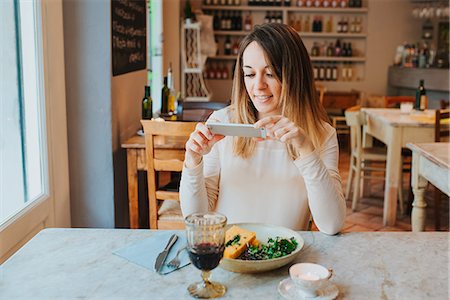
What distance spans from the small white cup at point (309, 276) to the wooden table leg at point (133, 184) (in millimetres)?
1795

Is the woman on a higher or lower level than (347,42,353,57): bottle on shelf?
lower

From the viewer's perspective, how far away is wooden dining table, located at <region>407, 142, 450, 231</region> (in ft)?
8.13

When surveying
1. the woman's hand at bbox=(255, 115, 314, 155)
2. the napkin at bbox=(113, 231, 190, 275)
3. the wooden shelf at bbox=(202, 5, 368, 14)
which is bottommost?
the napkin at bbox=(113, 231, 190, 275)

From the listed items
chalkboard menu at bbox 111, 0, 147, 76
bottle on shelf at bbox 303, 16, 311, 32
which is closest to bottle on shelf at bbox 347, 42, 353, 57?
bottle on shelf at bbox 303, 16, 311, 32

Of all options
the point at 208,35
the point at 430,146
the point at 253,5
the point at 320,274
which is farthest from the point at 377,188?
the point at 320,274

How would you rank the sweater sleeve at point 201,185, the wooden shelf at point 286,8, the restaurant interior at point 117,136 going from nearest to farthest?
the sweater sleeve at point 201,185 → the restaurant interior at point 117,136 → the wooden shelf at point 286,8

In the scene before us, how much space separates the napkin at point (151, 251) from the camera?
4.22 ft

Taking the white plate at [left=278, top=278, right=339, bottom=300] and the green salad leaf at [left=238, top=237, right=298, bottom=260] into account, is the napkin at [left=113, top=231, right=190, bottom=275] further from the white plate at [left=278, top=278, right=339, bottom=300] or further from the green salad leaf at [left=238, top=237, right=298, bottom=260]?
the white plate at [left=278, top=278, right=339, bottom=300]

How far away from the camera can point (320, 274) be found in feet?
3.85

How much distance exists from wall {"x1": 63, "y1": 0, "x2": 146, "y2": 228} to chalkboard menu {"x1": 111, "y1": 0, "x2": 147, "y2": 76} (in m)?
0.13

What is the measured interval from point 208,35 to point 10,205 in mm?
5027

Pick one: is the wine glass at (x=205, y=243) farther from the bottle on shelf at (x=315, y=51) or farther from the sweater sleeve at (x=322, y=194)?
the bottle on shelf at (x=315, y=51)

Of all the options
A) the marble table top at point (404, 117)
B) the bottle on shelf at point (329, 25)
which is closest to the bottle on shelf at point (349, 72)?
the bottle on shelf at point (329, 25)

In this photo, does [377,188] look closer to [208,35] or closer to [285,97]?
[208,35]
